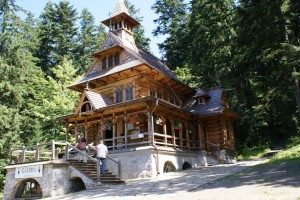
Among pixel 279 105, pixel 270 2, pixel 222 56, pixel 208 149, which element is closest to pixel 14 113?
pixel 208 149

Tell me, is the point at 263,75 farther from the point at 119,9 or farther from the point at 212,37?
the point at 119,9

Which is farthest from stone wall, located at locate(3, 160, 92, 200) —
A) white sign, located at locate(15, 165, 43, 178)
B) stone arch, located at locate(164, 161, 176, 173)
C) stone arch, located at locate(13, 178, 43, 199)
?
stone arch, located at locate(164, 161, 176, 173)

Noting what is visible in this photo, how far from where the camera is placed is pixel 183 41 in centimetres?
4597

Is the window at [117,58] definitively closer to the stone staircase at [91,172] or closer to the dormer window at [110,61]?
the dormer window at [110,61]

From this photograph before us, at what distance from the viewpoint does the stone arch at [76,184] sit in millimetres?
18578

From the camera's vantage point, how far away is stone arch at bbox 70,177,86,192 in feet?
61.0

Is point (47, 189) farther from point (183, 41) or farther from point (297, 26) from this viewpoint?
point (183, 41)

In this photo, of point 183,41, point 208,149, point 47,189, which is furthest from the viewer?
point 183,41

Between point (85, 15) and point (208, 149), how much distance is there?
3669 cm

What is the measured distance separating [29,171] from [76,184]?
2.83 m

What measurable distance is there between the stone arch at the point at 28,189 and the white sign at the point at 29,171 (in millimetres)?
852

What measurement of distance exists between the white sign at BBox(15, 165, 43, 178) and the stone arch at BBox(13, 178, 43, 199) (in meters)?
0.85

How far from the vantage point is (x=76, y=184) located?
1891cm

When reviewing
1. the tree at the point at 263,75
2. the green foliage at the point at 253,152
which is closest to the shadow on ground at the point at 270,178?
the tree at the point at 263,75
